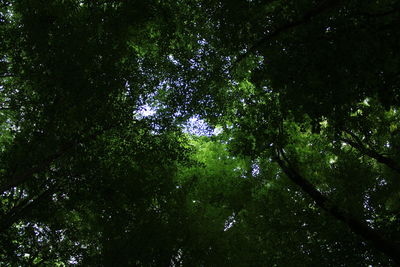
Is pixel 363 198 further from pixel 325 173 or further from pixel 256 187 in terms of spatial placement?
pixel 256 187

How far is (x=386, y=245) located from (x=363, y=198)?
505cm

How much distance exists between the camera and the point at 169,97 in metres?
12.9

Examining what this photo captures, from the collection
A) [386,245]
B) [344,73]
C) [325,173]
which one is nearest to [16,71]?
[344,73]

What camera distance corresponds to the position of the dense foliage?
739 cm

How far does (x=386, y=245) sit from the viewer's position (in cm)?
907

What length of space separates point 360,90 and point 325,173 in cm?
856

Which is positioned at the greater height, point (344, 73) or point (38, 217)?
point (38, 217)

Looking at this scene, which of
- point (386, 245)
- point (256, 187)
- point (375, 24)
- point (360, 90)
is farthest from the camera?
point (256, 187)

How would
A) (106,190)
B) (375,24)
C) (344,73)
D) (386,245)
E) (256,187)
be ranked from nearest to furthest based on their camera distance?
(375,24) < (344,73) < (386,245) < (106,190) < (256,187)

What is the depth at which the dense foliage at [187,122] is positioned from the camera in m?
7.39

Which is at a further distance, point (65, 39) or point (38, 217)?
point (38, 217)

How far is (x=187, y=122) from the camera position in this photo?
48.7 ft

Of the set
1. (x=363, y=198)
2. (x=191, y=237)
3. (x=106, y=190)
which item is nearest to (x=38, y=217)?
(x=106, y=190)

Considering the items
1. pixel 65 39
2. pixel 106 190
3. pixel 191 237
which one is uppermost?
pixel 65 39
